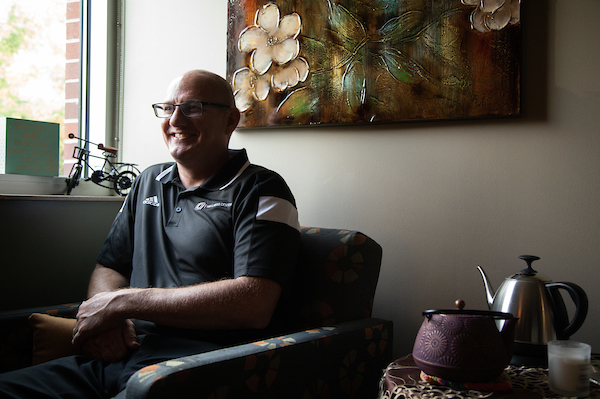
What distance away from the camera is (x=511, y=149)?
63.3 inches

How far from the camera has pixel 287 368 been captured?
46.1 inches

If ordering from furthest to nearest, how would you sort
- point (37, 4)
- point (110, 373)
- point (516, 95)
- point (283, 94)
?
point (37, 4)
point (283, 94)
point (516, 95)
point (110, 373)

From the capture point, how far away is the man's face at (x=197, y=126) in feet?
5.57

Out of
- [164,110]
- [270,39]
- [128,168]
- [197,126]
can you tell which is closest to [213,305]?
[197,126]

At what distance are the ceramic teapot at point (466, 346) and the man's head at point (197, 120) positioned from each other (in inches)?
Answer: 39.4

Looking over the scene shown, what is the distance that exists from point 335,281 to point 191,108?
2.65ft

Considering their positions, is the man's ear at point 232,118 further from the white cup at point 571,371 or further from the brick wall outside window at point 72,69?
the white cup at point 571,371

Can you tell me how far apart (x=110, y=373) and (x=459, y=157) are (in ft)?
4.33

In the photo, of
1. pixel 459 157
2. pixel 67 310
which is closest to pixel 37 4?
pixel 67 310

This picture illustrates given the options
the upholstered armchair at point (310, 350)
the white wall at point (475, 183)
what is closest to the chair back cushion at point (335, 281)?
the upholstered armchair at point (310, 350)

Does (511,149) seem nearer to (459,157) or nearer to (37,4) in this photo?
(459,157)

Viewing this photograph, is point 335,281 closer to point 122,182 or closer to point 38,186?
point 122,182

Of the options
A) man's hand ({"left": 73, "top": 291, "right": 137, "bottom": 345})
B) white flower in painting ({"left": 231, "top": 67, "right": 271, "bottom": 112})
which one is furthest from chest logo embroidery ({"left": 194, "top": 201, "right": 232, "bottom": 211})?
white flower in painting ({"left": 231, "top": 67, "right": 271, "bottom": 112})

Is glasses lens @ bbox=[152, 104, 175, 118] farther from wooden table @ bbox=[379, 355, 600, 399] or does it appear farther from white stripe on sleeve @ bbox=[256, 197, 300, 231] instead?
wooden table @ bbox=[379, 355, 600, 399]
